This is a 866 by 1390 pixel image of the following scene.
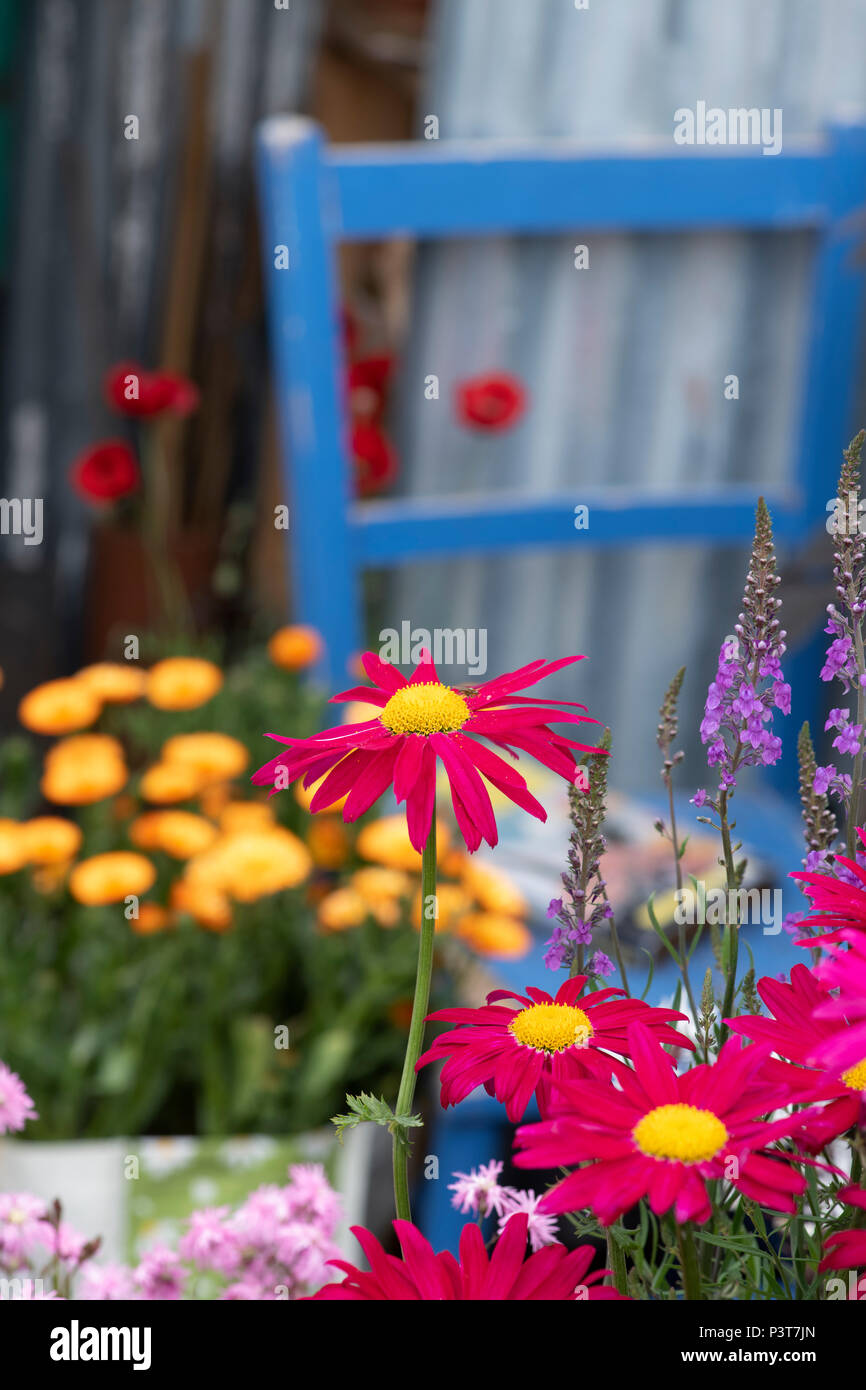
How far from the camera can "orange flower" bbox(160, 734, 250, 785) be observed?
3.88 ft

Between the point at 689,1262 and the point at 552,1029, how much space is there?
2.1 inches

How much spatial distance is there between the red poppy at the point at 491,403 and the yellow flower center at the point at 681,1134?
4.58 ft

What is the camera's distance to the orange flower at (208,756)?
118 centimetres

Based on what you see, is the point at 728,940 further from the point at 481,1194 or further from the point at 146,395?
the point at 146,395

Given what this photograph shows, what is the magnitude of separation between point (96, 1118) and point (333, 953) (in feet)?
0.78

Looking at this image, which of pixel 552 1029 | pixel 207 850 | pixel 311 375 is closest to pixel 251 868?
pixel 207 850

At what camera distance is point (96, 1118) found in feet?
3.68

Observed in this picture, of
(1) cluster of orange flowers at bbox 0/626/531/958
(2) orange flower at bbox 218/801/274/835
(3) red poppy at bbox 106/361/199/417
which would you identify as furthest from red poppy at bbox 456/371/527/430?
(2) orange flower at bbox 218/801/274/835

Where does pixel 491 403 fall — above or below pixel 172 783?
above

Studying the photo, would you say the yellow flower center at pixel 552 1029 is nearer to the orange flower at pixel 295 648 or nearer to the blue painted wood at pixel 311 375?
the orange flower at pixel 295 648

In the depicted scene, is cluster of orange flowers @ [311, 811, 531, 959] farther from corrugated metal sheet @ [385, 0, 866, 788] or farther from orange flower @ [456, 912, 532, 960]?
corrugated metal sheet @ [385, 0, 866, 788]

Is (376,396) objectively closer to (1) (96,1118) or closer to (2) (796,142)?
(2) (796,142)

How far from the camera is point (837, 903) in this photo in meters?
0.28

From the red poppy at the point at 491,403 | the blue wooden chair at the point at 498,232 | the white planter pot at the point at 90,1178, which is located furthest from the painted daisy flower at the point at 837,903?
the red poppy at the point at 491,403
